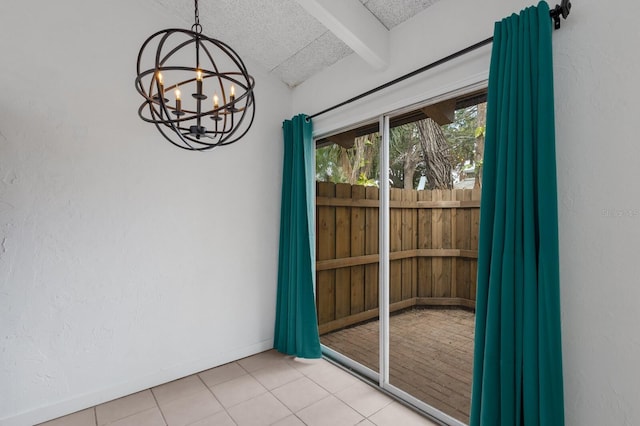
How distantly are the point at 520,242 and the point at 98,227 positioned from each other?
2619 millimetres

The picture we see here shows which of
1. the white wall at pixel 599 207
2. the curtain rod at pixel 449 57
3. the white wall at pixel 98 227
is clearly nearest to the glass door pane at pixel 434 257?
the curtain rod at pixel 449 57

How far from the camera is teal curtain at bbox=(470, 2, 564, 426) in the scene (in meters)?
1.36

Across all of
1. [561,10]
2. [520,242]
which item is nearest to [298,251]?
[520,242]

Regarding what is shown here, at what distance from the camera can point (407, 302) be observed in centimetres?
245

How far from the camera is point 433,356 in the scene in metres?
2.36

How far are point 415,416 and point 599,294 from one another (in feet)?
4.34

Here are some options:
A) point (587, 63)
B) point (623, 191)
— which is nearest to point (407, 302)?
point (623, 191)

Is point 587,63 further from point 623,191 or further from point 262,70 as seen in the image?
point 262,70

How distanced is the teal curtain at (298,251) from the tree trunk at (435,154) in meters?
1.06

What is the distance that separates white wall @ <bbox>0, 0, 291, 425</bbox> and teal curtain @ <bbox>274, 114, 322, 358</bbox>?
0.41 meters

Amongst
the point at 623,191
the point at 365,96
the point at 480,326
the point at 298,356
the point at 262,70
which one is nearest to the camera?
the point at 623,191

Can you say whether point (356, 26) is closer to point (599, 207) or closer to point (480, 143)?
point (480, 143)

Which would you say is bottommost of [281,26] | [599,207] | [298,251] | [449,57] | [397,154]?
[298,251]

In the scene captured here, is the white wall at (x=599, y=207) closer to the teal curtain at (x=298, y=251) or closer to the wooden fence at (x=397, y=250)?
the wooden fence at (x=397, y=250)
